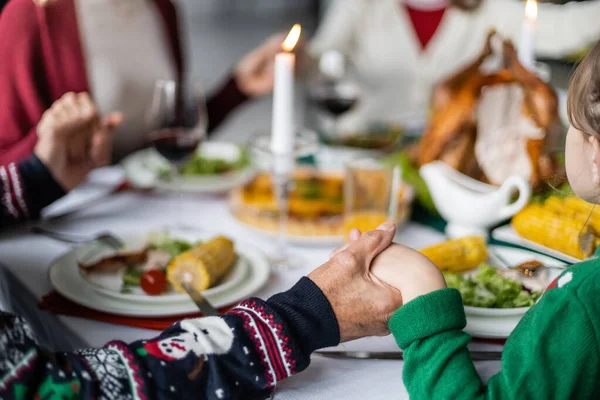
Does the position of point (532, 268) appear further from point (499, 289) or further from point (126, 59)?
point (126, 59)

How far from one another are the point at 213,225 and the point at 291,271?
303 millimetres

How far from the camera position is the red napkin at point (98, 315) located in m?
0.87

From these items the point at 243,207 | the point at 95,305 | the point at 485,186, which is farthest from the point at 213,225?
the point at 485,186

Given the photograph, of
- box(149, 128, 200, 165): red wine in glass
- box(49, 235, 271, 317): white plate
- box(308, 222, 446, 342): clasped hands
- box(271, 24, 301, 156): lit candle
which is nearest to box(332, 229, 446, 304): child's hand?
box(308, 222, 446, 342): clasped hands

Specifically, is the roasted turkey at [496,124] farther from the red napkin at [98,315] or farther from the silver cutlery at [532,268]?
the red napkin at [98,315]

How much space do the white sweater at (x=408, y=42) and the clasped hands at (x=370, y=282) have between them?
2068mm

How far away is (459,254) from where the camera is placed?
3.31 ft

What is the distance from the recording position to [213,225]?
4.32 feet

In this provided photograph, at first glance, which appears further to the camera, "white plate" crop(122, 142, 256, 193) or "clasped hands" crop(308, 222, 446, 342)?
"white plate" crop(122, 142, 256, 193)

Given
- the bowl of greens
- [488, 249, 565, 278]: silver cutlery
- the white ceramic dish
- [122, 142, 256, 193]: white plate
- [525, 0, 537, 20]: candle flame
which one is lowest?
the white ceramic dish

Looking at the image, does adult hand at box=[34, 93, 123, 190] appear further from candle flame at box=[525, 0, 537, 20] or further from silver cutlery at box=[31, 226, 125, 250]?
candle flame at box=[525, 0, 537, 20]

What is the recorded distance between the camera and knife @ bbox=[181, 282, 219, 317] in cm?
87

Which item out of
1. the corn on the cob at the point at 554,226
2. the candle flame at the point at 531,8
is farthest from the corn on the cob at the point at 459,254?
the candle flame at the point at 531,8

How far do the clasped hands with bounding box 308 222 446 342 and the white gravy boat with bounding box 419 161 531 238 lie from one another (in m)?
0.42
